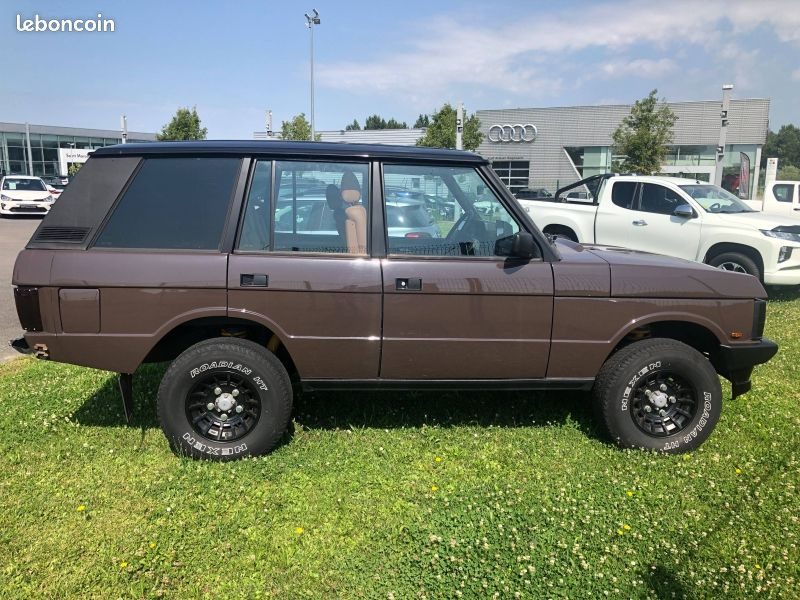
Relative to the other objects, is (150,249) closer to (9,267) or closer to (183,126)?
(9,267)

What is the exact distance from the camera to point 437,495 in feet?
11.2

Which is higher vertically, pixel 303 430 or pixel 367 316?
pixel 367 316

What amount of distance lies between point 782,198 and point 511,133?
81.7 feet

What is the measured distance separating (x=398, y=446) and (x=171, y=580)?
1.67m

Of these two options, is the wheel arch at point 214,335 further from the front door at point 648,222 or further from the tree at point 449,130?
the tree at point 449,130

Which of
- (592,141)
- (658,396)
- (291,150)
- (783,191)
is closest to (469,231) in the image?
Answer: (291,150)

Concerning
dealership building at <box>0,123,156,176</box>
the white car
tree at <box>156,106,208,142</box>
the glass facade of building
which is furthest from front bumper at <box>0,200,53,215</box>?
the glass facade of building

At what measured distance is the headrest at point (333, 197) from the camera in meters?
3.77

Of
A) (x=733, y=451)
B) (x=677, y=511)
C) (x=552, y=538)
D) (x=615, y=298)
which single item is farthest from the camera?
(x=733, y=451)

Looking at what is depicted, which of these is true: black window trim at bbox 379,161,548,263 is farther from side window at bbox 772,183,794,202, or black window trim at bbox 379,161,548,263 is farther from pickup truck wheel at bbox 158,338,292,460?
side window at bbox 772,183,794,202

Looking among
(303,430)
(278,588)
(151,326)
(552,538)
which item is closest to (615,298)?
(552,538)

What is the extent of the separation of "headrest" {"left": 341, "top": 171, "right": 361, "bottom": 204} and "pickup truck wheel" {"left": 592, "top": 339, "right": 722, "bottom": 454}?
196 cm

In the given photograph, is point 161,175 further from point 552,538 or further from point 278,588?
point 552,538

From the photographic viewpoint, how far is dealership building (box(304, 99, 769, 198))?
33688 millimetres
